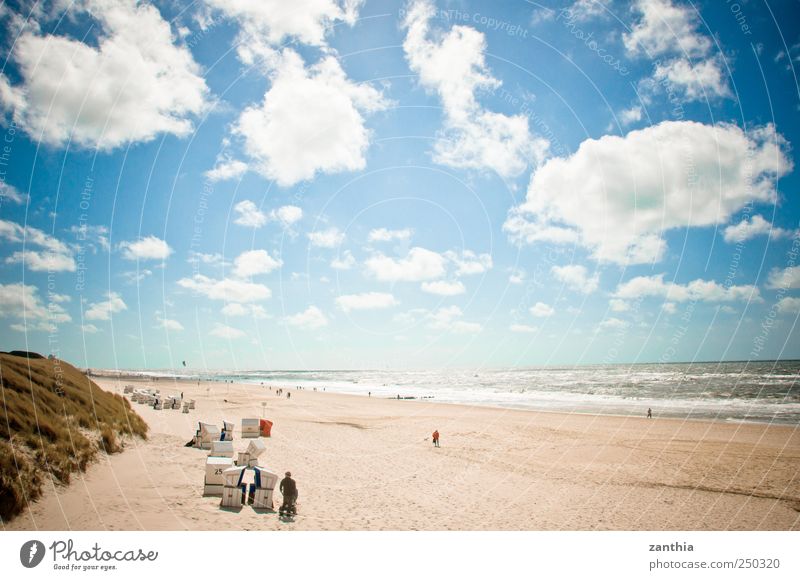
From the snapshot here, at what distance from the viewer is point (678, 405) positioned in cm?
4488

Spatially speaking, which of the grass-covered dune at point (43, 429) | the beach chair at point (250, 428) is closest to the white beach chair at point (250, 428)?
the beach chair at point (250, 428)

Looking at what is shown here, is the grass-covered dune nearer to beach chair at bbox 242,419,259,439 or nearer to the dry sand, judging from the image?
the dry sand

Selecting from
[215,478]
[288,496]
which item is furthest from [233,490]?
[288,496]

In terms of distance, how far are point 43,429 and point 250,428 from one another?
1248 centimetres

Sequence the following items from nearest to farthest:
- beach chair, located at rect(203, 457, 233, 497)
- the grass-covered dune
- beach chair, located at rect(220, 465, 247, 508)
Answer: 1. the grass-covered dune
2. beach chair, located at rect(220, 465, 247, 508)
3. beach chair, located at rect(203, 457, 233, 497)

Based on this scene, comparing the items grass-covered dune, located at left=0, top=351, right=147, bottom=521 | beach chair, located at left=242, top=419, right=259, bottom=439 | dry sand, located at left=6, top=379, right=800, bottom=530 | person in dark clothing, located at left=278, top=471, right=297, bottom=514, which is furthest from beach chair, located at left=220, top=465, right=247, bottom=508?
beach chair, located at left=242, top=419, right=259, bottom=439

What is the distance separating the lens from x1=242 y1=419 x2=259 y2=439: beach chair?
22.0m

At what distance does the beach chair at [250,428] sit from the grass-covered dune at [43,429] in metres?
6.74

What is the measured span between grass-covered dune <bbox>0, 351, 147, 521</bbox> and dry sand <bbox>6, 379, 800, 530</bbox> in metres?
0.45

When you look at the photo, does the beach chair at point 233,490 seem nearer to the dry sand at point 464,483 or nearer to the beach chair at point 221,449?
the dry sand at point 464,483
